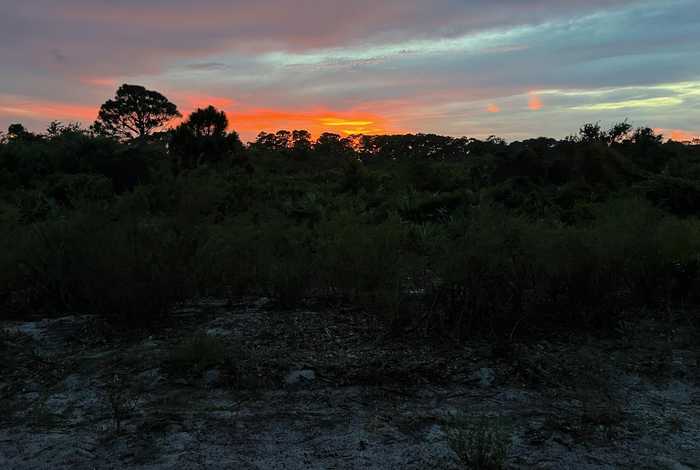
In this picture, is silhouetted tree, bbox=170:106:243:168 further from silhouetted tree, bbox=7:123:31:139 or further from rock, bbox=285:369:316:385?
rock, bbox=285:369:316:385

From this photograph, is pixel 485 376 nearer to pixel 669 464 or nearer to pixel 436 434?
pixel 436 434

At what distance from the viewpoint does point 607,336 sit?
4762 mm

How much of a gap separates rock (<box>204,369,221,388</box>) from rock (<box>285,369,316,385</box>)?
46 centimetres

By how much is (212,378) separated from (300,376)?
599 millimetres

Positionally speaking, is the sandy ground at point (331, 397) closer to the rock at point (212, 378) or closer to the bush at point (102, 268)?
the rock at point (212, 378)

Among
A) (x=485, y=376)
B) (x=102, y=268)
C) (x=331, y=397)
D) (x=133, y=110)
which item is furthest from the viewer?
(x=133, y=110)

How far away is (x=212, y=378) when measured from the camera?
407cm

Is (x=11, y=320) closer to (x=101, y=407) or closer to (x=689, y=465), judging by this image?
(x=101, y=407)

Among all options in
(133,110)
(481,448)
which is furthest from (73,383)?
(133,110)

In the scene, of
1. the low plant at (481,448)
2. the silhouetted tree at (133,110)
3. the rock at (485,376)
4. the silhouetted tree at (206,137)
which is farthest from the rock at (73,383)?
the silhouetted tree at (133,110)

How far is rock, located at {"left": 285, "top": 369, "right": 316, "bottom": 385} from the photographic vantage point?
4.04 meters

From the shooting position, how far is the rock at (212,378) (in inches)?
157

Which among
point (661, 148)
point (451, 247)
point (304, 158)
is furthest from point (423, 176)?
point (304, 158)

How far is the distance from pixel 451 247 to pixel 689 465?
90.5 inches
